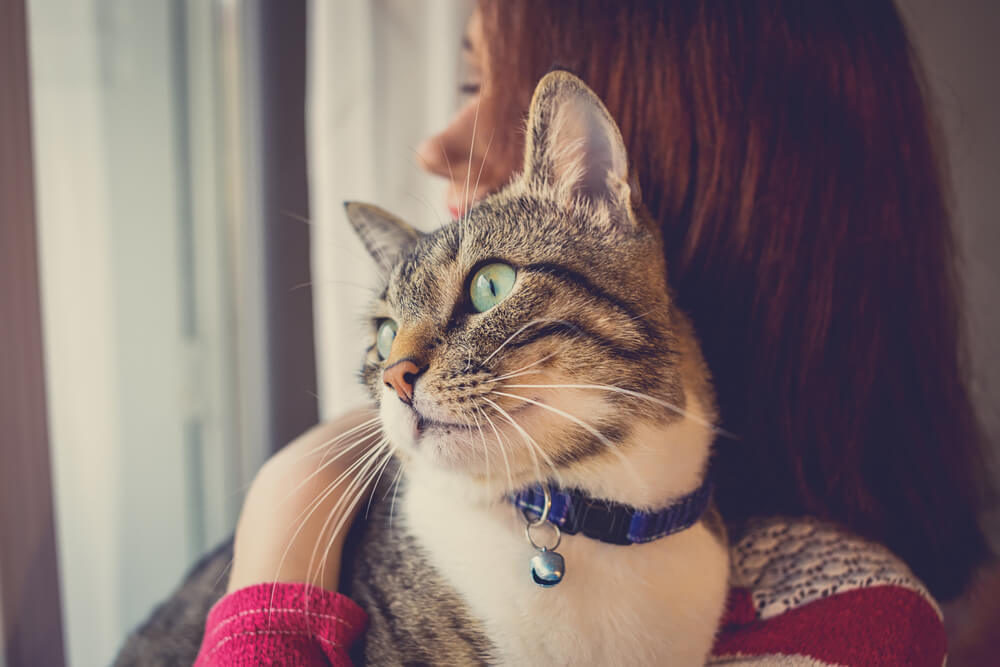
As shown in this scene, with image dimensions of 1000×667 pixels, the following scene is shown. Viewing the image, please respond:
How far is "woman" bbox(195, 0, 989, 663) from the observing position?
27.3 inches

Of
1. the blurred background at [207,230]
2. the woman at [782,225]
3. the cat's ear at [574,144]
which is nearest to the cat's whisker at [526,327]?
the cat's ear at [574,144]

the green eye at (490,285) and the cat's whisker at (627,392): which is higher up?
the green eye at (490,285)

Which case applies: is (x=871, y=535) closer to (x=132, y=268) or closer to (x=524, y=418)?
(x=524, y=418)

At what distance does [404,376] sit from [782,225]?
474 millimetres

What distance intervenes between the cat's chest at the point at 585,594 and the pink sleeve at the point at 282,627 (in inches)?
4.2

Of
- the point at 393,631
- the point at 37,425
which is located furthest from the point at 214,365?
the point at 393,631

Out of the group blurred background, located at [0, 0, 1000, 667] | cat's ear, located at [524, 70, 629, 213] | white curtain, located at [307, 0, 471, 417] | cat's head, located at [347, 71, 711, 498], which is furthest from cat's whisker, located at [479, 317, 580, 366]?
white curtain, located at [307, 0, 471, 417]

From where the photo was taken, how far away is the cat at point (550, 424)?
52cm

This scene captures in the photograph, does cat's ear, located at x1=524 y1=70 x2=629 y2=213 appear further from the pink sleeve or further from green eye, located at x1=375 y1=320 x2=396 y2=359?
the pink sleeve

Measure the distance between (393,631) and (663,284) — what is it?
43 centimetres

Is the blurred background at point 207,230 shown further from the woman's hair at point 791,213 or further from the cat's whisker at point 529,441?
the cat's whisker at point 529,441

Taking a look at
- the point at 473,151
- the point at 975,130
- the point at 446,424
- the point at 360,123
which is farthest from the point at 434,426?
the point at 975,130

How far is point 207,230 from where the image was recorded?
1374 millimetres

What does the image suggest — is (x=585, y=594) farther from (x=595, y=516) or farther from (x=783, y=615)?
(x=783, y=615)
